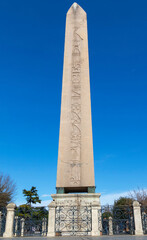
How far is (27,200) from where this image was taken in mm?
29922

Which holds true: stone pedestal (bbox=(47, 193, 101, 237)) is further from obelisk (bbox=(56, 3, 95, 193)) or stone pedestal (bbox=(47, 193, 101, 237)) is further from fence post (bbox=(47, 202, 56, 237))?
obelisk (bbox=(56, 3, 95, 193))

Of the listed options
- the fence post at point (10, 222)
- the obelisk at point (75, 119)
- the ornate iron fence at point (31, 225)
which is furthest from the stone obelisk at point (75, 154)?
the fence post at point (10, 222)

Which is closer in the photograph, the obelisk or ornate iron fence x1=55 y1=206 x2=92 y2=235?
ornate iron fence x1=55 y1=206 x2=92 y2=235

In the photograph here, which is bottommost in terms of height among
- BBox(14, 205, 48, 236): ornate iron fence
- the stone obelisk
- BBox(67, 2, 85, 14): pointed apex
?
BBox(14, 205, 48, 236): ornate iron fence

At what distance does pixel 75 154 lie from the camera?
10.0 m

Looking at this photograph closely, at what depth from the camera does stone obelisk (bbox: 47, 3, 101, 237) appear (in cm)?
859

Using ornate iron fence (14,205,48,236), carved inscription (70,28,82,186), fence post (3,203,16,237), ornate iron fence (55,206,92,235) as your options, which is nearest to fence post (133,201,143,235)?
ornate iron fence (55,206,92,235)

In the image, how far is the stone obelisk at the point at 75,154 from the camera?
8.59 meters

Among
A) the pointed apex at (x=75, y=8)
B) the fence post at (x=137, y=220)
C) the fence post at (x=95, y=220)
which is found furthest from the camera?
the pointed apex at (x=75, y=8)

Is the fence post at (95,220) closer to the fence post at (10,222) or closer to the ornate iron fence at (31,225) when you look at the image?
the ornate iron fence at (31,225)

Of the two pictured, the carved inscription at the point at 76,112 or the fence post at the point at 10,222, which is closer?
the fence post at the point at 10,222

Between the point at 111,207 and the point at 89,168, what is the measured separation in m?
1.82

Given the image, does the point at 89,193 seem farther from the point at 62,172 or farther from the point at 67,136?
the point at 67,136

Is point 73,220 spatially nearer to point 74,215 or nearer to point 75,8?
point 74,215
